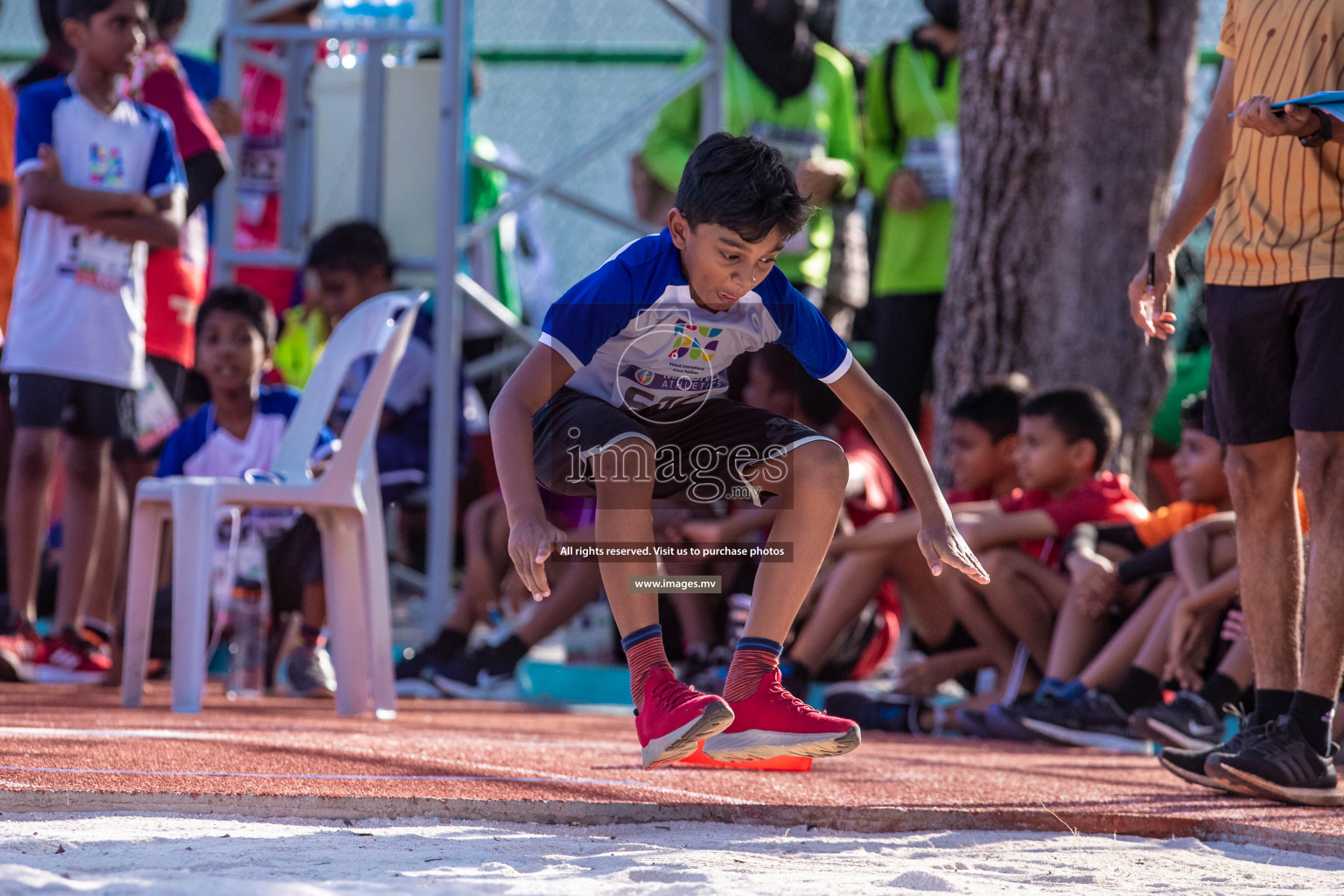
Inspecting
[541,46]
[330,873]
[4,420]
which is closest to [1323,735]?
[330,873]

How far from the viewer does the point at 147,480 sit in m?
4.44

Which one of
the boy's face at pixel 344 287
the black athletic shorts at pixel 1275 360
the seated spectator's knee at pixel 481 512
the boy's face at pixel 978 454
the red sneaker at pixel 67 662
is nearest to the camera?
the black athletic shorts at pixel 1275 360

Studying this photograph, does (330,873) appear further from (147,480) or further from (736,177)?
(147,480)

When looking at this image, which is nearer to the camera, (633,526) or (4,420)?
(633,526)

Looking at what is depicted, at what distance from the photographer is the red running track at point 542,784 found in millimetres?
2887

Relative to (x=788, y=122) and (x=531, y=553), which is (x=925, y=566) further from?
(x=531, y=553)

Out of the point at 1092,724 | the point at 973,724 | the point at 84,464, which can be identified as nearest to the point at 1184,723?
the point at 1092,724

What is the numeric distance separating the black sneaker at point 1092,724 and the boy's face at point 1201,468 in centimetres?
73

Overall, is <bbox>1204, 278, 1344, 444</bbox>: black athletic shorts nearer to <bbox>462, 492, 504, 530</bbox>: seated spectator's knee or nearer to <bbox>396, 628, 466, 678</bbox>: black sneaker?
<bbox>396, 628, 466, 678</bbox>: black sneaker

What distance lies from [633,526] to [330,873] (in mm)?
981

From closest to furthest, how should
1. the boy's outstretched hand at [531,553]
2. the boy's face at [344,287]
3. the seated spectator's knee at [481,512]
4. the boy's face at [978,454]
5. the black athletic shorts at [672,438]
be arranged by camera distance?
the boy's outstretched hand at [531,553] < the black athletic shorts at [672,438] < the boy's face at [978,454] < the boy's face at [344,287] < the seated spectator's knee at [481,512]

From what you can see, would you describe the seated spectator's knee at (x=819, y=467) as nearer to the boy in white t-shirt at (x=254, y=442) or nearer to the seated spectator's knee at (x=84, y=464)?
the boy in white t-shirt at (x=254, y=442)

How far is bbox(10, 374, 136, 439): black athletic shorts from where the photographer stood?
17.0 ft

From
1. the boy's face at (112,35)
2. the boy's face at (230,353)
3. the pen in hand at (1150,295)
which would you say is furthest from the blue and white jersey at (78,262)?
the pen in hand at (1150,295)
